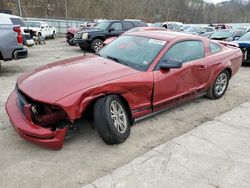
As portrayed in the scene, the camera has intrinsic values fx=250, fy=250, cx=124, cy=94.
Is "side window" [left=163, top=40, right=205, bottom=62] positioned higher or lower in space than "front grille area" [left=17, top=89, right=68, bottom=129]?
higher

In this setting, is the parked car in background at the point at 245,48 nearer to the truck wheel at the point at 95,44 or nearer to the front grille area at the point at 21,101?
the truck wheel at the point at 95,44

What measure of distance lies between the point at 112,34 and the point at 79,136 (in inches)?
406

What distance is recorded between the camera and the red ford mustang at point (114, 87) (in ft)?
10.1

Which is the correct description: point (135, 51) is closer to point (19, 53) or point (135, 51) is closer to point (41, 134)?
point (41, 134)

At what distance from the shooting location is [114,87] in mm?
3344

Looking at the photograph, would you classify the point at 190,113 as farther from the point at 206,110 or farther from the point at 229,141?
the point at 229,141

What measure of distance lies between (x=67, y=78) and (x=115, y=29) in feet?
34.5

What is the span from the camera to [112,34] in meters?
13.2

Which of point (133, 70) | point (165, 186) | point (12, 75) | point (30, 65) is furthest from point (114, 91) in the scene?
point (30, 65)

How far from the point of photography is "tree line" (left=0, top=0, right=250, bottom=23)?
1575 inches

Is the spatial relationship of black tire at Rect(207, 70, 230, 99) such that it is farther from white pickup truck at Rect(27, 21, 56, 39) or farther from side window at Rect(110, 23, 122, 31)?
white pickup truck at Rect(27, 21, 56, 39)

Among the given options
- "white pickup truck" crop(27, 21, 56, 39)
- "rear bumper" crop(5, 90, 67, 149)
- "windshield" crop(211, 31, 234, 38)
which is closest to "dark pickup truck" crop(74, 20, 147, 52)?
"windshield" crop(211, 31, 234, 38)

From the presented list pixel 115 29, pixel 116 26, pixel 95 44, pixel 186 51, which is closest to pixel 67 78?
pixel 186 51

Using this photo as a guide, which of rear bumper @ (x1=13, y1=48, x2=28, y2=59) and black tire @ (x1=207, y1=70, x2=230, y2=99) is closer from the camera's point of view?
black tire @ (x1=207, y1=70, x2=230, y2=99)
